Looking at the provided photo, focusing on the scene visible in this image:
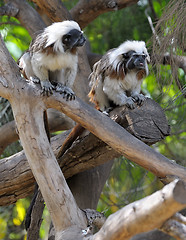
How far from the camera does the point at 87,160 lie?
4219 millimetres

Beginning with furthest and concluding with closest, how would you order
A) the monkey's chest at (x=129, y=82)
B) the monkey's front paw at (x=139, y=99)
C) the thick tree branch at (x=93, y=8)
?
1. the thick tree branch at (x=93, y=8)
2. the monkey's chest at (x=129, y=82)
3. the monkey's front paw at (x=139, y=99)

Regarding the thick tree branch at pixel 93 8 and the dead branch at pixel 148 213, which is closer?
the dead branch at pixel 148 213

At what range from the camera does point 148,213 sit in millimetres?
2004

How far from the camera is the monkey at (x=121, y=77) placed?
4.28 metres

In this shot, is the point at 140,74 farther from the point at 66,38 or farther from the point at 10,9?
the point at 10,9

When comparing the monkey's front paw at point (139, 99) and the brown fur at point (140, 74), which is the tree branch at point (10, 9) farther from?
the monkey's front paw at point (139, 99)

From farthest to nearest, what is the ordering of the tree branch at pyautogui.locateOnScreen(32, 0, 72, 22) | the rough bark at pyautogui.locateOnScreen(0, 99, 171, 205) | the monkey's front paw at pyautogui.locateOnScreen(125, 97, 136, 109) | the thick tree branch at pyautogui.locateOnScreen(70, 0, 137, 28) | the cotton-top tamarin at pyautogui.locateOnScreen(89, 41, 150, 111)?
the thick tree branch at pyautogui.locateOnScreen(70, 0, 137, 28) → the tree branch at pyautogui.locateOnScreen(32, 0, 72, 22) → the cotton-top tamarin at pyautogui.locateOnScreen(89, 41, 150, 111) → the monkey's front paw at pyautogui.locateOnScreen(125, 97, 136, 109) → the rough bark at pyautogui.locateOnScreen(0, 99, 171, 205)

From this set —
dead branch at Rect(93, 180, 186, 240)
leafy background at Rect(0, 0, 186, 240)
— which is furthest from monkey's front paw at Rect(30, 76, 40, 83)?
leafy background at Rect(0, 0, 186, 240)

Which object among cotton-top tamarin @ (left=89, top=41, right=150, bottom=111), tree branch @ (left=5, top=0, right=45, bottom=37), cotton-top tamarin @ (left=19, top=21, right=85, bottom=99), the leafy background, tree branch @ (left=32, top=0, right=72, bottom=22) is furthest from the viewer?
the leafy background

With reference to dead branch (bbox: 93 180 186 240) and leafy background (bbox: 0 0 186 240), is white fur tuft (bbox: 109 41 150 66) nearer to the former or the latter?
leafy background (bbox: 0 0 186 240)

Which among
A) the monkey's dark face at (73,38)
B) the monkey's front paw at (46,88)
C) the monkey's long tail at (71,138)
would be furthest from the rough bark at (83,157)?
the monkey's dark face at (73,38)

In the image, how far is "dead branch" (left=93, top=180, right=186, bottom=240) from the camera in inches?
72.9

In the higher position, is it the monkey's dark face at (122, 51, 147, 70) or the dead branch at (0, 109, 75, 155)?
the monkey's dark face at (122, 51, 147, 70)

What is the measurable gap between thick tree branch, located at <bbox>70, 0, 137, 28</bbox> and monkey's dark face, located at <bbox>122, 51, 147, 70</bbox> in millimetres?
1458
